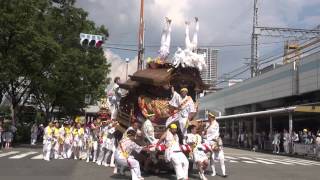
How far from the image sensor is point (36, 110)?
200 ft

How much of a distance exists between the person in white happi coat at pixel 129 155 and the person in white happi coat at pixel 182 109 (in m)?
1.56

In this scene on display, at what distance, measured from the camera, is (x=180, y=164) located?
15.0 meters

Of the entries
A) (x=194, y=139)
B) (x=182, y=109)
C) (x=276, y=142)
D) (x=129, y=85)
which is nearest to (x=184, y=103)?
(x=182, y=109)

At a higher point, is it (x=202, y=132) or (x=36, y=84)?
(x=36, y=84)

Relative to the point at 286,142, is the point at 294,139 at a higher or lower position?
higher

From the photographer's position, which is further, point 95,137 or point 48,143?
point 48,143

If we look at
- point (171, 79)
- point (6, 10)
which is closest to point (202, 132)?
point (171, 79)

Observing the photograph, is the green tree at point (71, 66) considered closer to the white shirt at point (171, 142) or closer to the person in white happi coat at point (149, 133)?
the person in white happi coat at point (149, 133)

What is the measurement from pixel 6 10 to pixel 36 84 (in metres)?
8.80

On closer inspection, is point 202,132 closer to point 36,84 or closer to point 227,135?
point 36,84

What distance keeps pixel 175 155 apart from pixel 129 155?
1.34 m

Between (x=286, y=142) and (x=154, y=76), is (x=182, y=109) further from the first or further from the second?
(x=286, y=142)

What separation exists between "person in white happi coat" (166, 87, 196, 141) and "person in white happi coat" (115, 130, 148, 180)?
156 centimetres

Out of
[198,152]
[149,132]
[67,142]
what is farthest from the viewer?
[67,142]
